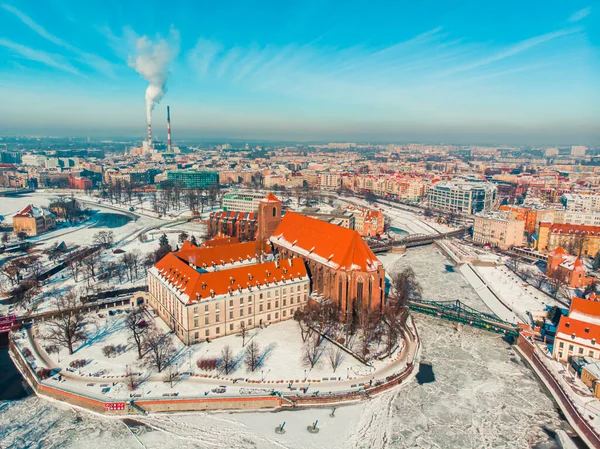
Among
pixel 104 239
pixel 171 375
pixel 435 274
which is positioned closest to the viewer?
pixel 171 375

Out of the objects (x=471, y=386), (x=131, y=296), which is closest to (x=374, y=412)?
(x=471, y=386)

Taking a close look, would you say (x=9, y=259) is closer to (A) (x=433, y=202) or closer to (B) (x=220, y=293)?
(B) (x=220, y=293)

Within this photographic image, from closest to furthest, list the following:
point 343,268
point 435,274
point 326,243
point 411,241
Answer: point 343,268, point 326,243, point 435,274, point 411,241

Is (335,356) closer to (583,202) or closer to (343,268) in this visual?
(343,268)

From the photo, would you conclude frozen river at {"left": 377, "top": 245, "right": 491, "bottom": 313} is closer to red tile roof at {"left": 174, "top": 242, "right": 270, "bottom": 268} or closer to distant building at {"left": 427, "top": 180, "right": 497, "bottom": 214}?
red tile roof at {"left": 174, "top": 242, "right": 270, "bottom": 268}

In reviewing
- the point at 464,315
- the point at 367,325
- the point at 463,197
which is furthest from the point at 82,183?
the point at 464,315

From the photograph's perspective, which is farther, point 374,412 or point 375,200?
point 375,200
